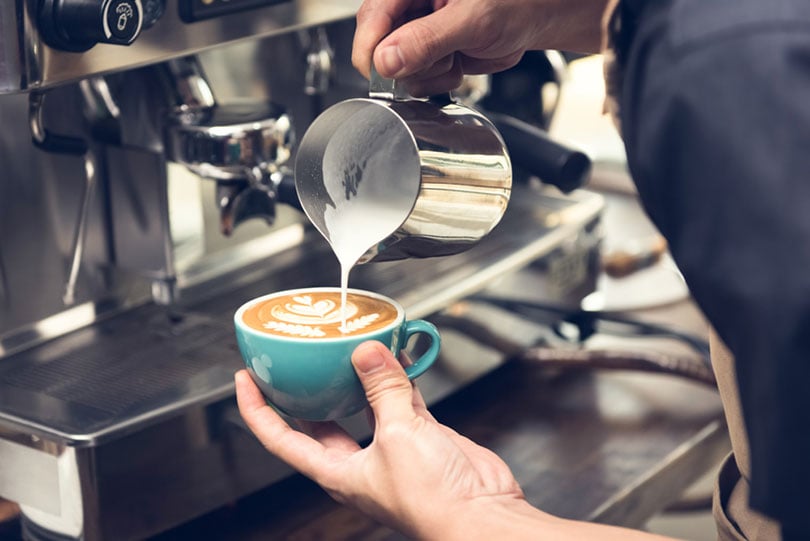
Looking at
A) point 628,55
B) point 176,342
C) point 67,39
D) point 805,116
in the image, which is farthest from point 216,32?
point 805,116

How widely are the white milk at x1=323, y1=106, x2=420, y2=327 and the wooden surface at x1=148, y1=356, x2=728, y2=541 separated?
0.94ft

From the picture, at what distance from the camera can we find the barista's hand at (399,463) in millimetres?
672

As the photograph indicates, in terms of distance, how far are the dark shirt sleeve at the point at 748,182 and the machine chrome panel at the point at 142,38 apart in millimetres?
444

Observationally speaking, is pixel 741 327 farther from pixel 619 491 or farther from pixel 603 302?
pixel 603 302

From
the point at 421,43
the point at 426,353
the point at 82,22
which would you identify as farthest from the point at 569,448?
the point at 82,22

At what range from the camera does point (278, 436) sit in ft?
2.42

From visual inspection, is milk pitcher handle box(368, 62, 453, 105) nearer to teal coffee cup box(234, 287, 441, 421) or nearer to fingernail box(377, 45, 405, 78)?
fingernail box(377, 45, 405, 78)

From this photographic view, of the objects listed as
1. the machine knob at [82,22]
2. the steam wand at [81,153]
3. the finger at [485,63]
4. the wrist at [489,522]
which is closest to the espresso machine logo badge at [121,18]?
the machine knob at [82,22]

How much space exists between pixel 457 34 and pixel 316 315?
0.72 feet

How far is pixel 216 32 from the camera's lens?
908mm

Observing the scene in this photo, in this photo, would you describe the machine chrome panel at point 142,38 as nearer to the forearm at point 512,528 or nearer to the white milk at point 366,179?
the white milk at point 366,179

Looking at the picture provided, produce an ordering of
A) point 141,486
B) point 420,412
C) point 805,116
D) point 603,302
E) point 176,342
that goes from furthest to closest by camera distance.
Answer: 1. point 603,302
2. point 176,342
3. point 141,486
4. point 420,412
5. point 805,116

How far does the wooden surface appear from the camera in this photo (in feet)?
3.23

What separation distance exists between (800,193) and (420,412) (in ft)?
1.13
